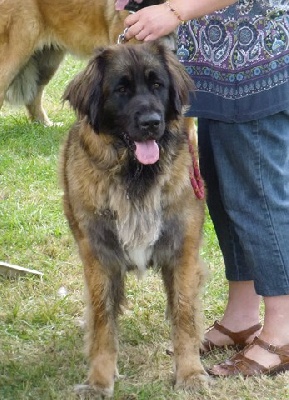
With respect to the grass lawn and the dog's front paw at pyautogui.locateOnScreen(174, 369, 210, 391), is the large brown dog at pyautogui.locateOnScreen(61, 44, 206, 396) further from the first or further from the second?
the grass lawn

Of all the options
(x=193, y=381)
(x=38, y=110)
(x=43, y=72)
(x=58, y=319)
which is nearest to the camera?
(x=193, y=381)

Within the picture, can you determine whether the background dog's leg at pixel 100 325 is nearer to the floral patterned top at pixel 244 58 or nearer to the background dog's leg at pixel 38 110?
the floral patterned top at pixel 244 58

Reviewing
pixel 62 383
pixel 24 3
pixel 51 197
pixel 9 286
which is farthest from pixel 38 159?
pixel 62 383

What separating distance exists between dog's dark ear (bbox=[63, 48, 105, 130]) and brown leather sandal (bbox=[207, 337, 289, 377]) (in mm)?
1194

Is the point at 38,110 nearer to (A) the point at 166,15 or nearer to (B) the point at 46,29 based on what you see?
(B) the point at 46,29

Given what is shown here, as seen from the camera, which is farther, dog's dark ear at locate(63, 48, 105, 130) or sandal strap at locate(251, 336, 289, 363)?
sandal strap at locate(251, 336, 289, 363)

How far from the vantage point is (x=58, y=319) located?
162 inches

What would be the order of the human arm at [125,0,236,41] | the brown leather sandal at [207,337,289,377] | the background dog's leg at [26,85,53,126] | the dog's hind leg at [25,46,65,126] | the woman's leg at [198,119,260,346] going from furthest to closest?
the background dog's leg at [26,85,53,126]
the dog's hind leg at [25,46,65,126]
the woman's leg at [198,119,260,346]
the brown leather sandal at [207,337,289,377]
the human arm at [125,0,236,41]

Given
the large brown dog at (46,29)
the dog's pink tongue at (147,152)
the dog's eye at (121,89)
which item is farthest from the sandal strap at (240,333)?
the large brown dog at (46,29)

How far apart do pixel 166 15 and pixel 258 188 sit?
0.80 meters

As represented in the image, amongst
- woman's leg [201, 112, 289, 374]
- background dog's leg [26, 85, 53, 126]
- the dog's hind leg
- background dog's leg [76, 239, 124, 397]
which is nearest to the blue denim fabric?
woman's leg [201, 112, 289, 374]

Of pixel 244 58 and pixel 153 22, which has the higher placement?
pixel 153 22

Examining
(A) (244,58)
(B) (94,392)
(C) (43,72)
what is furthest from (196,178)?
(C) (43,72)

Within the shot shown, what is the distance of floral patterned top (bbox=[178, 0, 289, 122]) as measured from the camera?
3162mm
